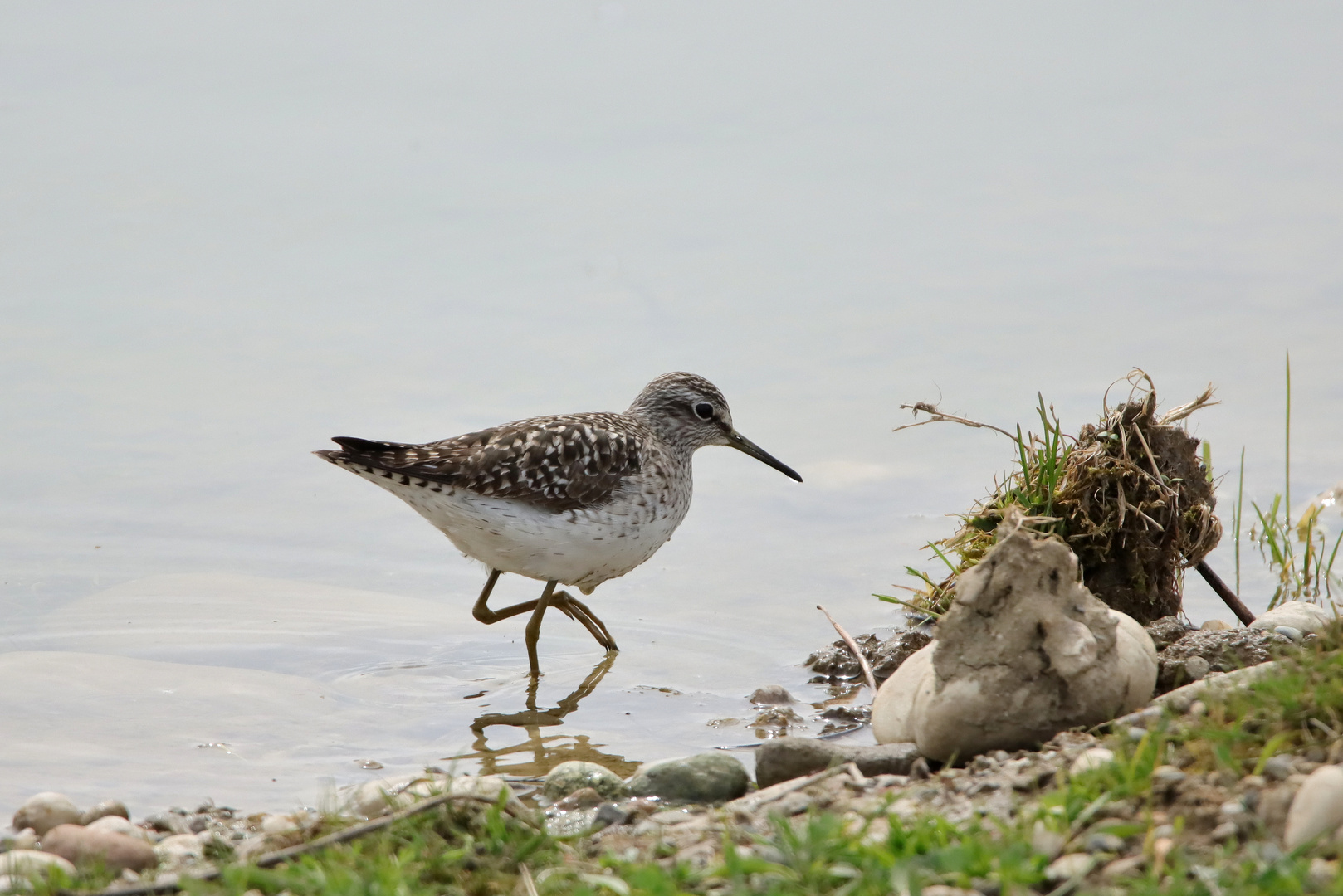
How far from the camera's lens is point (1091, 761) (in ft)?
13.2

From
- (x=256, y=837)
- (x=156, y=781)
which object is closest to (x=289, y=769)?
(x=156, y=781)

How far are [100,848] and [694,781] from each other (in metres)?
2.09

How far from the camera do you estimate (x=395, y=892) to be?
3500 millimetres

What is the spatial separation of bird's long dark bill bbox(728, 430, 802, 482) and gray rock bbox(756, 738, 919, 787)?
415cm

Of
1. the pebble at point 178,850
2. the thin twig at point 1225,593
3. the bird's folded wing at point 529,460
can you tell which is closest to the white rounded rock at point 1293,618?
the thin twig at point 1225,593

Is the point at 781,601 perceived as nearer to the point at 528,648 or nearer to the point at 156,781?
the point at 528,648

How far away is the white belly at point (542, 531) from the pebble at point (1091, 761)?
3971mm

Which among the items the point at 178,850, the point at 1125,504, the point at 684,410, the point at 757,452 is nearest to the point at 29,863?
the point at 178,850

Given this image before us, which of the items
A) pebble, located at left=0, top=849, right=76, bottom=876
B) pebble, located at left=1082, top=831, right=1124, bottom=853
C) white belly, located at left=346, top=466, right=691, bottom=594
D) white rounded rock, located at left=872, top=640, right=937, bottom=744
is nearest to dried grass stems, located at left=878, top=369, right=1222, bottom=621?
white rounded rock, located at left=872, top=640, right=937, bottom=744

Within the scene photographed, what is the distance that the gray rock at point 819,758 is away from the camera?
4.85 m

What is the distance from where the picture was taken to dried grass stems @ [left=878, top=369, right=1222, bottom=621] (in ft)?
21.6

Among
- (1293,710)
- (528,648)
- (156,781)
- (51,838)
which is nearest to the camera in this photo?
(1293,710)

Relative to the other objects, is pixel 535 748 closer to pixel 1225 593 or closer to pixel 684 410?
pixel 684 410

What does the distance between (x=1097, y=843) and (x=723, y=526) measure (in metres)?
6.13
